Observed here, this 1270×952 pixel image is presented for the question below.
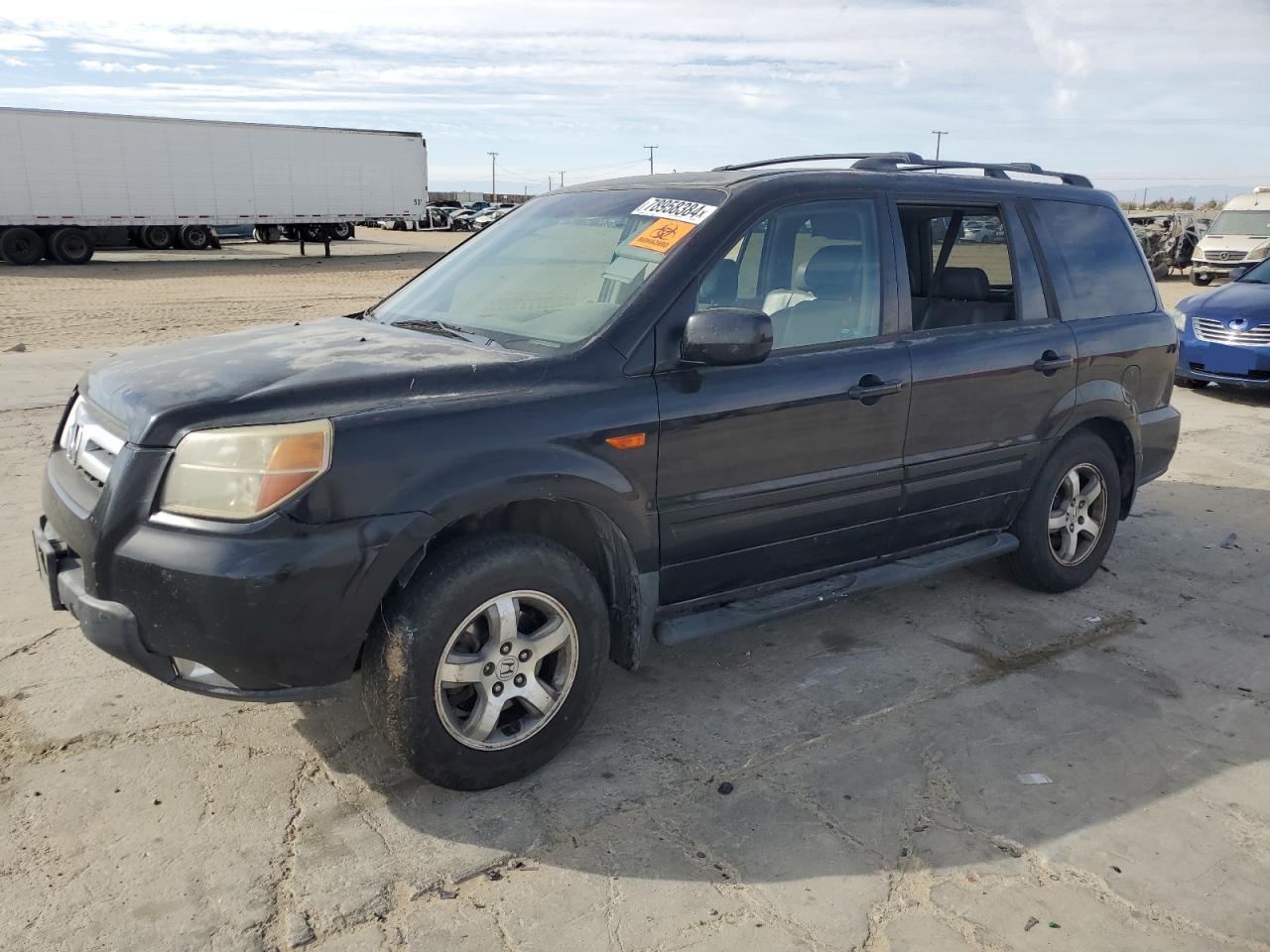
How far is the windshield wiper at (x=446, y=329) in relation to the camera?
138 inches

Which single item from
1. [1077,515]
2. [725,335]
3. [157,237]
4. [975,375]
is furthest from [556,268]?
[157,237]

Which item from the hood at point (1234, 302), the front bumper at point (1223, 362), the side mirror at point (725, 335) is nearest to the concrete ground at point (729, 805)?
the side mirror at point (725, 335)

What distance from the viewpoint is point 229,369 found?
311 cm

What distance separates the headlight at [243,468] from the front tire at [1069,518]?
3.31 metres

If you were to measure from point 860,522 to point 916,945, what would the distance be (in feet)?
5.71

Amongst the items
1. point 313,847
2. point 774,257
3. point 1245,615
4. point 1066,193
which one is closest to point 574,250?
point 774,257

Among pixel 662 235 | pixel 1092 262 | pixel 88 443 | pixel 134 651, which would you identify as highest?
pixel 662 235

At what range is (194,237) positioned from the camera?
32.3 meters

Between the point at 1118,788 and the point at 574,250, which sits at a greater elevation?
the point at 574,250

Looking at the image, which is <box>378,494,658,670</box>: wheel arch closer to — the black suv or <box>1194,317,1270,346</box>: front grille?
the black suv

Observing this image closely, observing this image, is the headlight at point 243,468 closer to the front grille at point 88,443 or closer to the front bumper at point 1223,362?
the front grille at point 88,443

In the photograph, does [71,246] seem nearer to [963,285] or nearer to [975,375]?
[963,285]

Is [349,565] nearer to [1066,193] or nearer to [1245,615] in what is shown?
[1066,193]

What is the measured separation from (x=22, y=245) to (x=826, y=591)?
29.0m
